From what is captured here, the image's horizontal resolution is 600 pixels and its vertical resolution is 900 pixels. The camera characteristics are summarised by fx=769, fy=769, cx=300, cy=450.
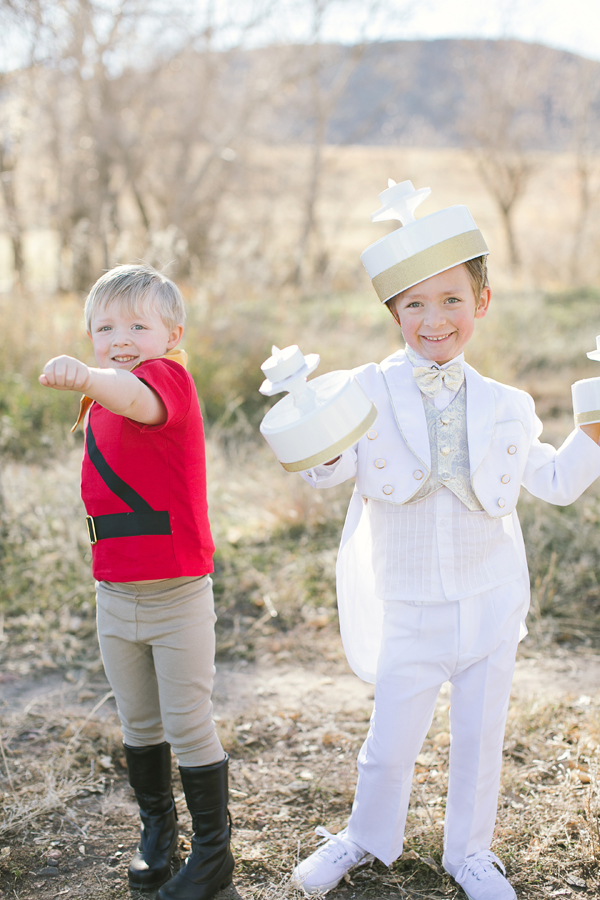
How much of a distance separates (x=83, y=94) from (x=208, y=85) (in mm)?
2261

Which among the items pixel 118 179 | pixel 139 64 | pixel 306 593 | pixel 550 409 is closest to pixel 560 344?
pixel 550 409

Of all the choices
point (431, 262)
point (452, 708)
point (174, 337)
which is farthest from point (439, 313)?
point (452, 708)

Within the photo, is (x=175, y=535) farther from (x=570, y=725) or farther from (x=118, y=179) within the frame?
(x=118, y=179)

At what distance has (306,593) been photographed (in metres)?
3.56

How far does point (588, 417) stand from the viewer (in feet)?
5.49

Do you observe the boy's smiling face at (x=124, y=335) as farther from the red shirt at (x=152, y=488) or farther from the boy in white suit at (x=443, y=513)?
the boy in white suit at (x=443, y=513)

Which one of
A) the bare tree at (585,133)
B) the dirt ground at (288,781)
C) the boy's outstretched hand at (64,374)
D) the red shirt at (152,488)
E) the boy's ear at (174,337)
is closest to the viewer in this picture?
the boy's outstretched hand at (64,374)

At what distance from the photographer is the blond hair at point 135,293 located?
68.6 inches

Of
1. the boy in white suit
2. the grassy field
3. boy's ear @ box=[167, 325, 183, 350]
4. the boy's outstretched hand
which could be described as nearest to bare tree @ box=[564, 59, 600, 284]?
the grassy field

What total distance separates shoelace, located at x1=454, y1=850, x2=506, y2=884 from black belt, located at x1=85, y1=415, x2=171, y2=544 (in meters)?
1.08

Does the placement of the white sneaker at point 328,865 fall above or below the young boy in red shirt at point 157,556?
below

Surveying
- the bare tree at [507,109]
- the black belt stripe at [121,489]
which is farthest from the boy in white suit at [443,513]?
the bare tree at [507,109]

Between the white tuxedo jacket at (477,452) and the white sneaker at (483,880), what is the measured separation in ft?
2.28

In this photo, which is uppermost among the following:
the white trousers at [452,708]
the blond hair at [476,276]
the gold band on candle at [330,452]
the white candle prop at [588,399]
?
the blond hair at [476,276]
